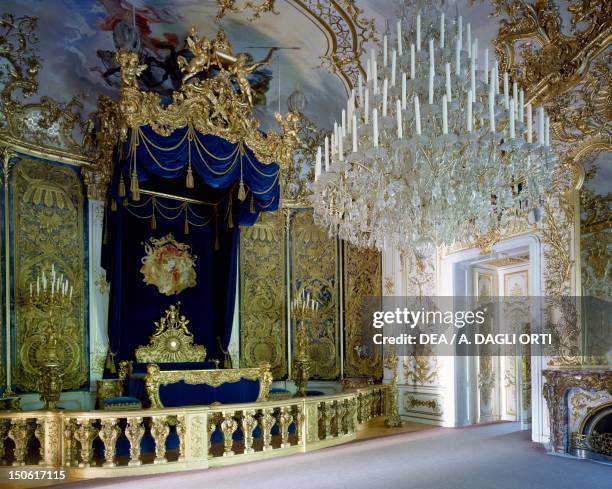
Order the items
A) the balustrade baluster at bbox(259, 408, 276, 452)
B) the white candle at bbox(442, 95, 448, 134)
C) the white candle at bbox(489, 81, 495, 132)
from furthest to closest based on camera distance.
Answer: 1. the balustrade baluster at bbox(259, 408, 276, 452)
2. the white candle at bbox(489, 81, 495, 132)
3. the white candle at bbox(442, 95, 448, 134)

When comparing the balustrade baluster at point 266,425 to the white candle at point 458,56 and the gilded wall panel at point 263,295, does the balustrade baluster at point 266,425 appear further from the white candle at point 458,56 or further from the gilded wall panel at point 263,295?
the white candle at point 458,56

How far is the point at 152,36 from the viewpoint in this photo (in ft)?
25.2

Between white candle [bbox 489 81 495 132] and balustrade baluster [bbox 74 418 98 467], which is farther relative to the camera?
balustrade baluster [bbox 74 418 98 467]

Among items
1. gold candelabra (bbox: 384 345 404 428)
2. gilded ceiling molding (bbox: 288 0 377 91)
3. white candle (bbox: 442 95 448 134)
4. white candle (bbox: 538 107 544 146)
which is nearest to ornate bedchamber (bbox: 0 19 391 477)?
gold candelabra (bbox: 384 345 404 428)

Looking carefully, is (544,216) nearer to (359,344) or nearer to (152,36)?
(359,344)

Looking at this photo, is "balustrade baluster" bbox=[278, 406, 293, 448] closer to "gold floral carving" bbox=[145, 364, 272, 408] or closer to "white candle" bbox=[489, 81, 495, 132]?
"gold floral carving" bbox=[145, 364, 272, 408]

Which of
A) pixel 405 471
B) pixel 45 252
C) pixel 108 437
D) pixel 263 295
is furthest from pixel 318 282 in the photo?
pixel 108 437

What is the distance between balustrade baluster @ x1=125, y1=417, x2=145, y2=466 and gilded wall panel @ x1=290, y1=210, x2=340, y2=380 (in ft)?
14.3

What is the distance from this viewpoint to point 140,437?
5.76 m

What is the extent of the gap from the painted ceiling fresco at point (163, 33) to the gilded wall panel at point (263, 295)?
2.60m

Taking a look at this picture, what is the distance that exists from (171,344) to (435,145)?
5.63 m

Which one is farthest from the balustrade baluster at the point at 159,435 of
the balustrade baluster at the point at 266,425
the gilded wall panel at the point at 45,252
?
the gilded wall panel at the point at 45,252

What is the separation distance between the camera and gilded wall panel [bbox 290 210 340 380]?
9.90 m

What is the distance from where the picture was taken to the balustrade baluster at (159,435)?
5.80 m
